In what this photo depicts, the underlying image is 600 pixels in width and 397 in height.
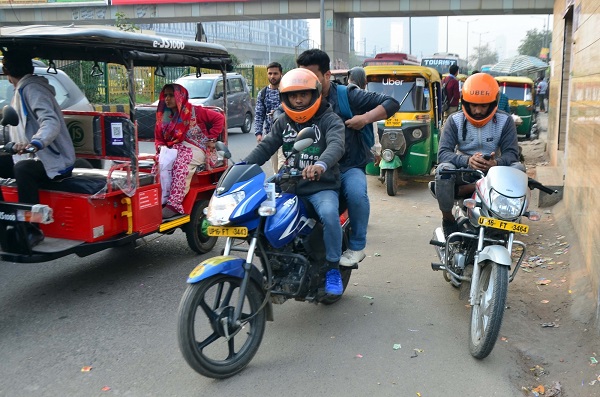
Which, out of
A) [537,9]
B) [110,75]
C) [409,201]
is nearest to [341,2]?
[537,9]

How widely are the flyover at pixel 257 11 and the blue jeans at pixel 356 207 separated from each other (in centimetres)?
3655

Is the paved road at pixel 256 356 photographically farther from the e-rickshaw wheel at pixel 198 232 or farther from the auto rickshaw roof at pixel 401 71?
the auto rickshaw roof at pixel 401 71

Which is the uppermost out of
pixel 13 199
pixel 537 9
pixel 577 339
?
pixel 537 9

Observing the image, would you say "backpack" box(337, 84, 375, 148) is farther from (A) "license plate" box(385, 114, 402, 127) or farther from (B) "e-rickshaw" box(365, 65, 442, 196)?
(A) "license plate" box(385, 114, 402, 127)

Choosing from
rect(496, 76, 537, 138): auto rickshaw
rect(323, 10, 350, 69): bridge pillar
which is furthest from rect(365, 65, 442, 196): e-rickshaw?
rect(323, 10, 350, 69): bridge pillar

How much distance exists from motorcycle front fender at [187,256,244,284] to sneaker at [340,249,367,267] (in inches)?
44.7

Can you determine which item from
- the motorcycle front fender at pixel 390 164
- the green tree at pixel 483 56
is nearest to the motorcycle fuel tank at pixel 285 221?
the motorcycle front fender at pixel 390 164

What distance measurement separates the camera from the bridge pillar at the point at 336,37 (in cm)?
4150

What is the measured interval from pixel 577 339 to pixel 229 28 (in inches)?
4432

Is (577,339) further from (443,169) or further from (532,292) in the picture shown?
(443,169)

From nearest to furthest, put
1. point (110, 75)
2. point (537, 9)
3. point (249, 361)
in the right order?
point (249, 361), point (110, 75), point (537, 9)

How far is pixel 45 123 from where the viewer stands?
202 inches

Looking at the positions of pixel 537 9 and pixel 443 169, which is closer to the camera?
pixel 443 169

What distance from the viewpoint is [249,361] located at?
4020 mm
